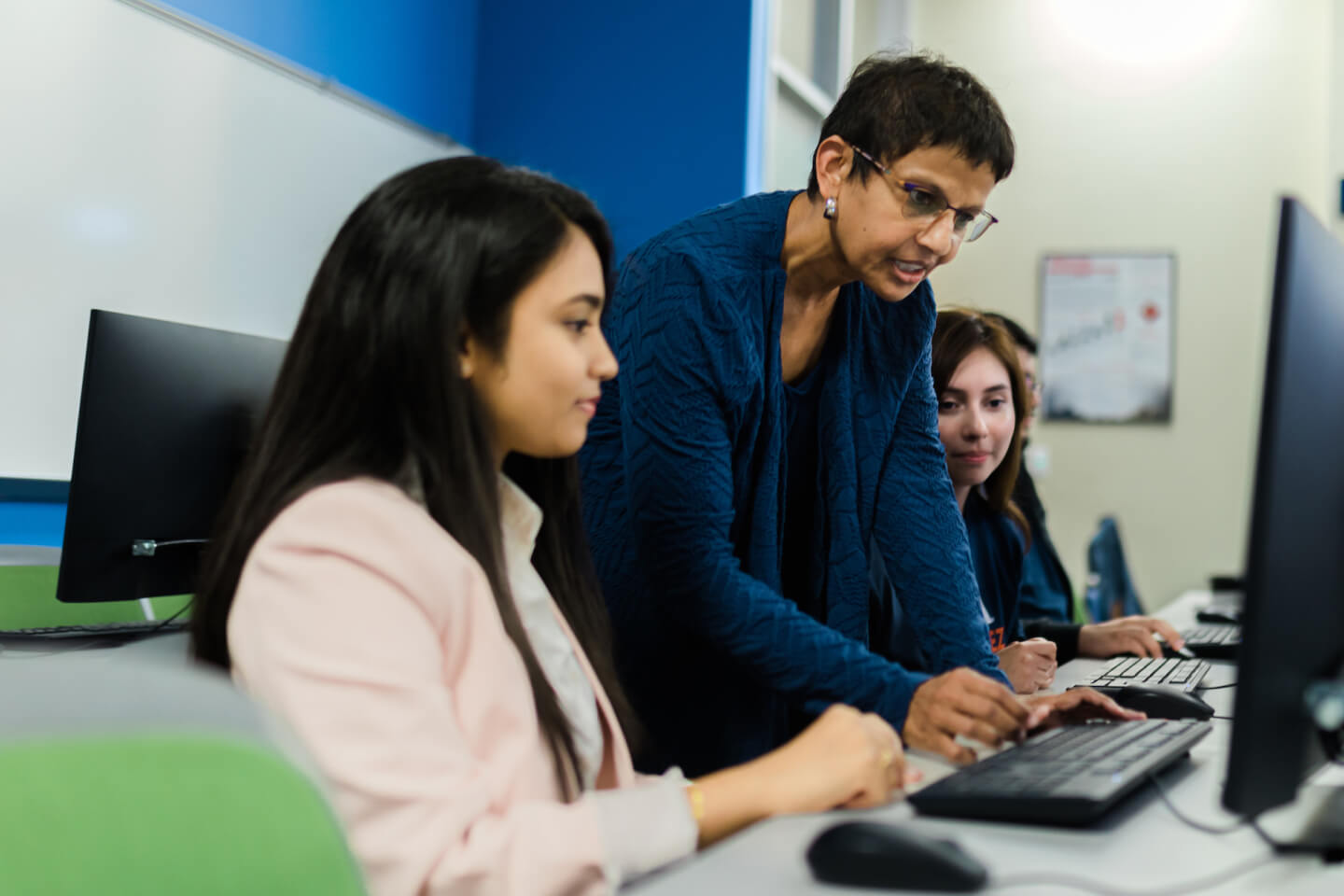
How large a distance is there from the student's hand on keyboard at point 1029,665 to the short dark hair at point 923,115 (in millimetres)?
598

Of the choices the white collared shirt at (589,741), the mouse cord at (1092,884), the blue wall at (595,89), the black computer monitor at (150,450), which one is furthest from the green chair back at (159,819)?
the blue wall at (595,89)

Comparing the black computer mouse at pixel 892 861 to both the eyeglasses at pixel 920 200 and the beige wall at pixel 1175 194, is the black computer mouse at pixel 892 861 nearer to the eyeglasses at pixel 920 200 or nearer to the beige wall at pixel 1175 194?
the eyeglasses at pixel 920 200

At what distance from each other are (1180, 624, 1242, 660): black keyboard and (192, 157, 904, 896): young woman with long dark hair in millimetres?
1264

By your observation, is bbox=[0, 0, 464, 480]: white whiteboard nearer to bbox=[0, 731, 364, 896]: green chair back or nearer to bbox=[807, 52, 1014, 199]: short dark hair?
bbox=[807, 52, 1014, 199]: short dark hair

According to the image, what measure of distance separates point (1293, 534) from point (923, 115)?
711 millimetres

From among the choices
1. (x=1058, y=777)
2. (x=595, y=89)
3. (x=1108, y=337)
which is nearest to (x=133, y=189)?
(x=595, y=89)

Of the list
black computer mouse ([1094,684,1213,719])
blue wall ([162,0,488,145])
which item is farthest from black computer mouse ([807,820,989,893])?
blue wall ([162,0,488,145])

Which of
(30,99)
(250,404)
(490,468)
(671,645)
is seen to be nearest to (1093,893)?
(490,468)

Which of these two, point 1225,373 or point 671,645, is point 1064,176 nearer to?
point 1225,373

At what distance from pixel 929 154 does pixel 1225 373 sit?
129 inches

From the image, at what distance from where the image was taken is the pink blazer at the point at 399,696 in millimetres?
680

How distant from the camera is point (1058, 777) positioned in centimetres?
87

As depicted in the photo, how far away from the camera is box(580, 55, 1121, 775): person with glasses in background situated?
1136 millimetres

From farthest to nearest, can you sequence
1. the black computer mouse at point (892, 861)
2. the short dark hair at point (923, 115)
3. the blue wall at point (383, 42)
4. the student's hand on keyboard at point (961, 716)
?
the blue wall at point (383, 42), the short dark hair at point (923, 115), the student's hand on keyboard at point (961, 716), the black computer mouse at point (892, 861)
